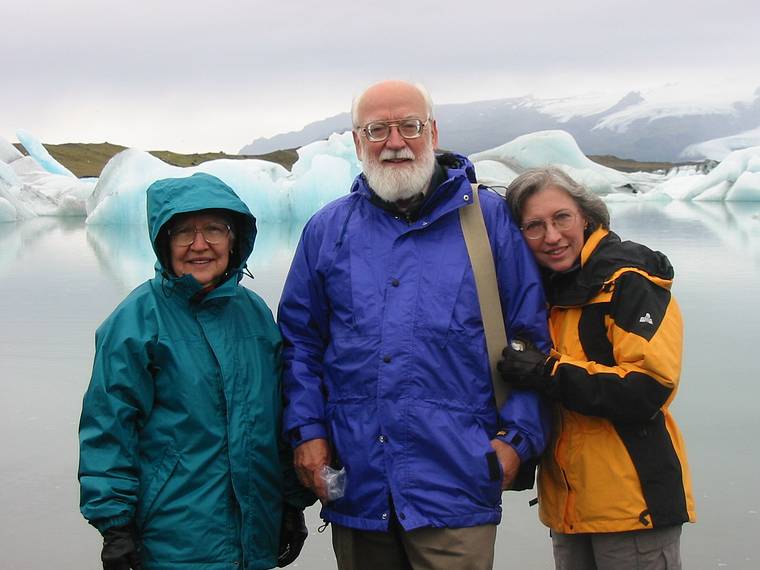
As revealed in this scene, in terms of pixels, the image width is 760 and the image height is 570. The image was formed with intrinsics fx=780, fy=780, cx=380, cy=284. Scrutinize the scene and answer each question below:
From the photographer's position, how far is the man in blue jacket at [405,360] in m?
A: 1.79

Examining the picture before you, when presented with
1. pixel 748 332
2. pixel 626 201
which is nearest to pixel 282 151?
pixel 626 201

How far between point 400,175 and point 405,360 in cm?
46

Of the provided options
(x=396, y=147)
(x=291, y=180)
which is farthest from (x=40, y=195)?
(x=396, y=147)

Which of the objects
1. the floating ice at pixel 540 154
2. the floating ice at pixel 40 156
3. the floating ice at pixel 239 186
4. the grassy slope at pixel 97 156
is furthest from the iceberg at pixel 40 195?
the grassy slope at pixel 97 156

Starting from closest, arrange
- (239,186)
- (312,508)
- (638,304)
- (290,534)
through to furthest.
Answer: (638,304)
(290,534)
(312,508)
(239,186)

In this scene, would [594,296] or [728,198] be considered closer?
[594,296]

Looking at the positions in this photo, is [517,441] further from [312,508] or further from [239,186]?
[239,186]

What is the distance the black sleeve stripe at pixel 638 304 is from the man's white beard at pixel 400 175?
1.76 ft

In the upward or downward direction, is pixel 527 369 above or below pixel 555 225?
below

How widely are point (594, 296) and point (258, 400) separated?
0.83m

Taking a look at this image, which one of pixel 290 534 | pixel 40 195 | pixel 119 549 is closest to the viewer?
pixel 119 549

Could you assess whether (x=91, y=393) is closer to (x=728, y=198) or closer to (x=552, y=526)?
(x=552, y=526)

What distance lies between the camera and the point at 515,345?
72.7 inches

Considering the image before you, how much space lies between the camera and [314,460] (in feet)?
6.17
